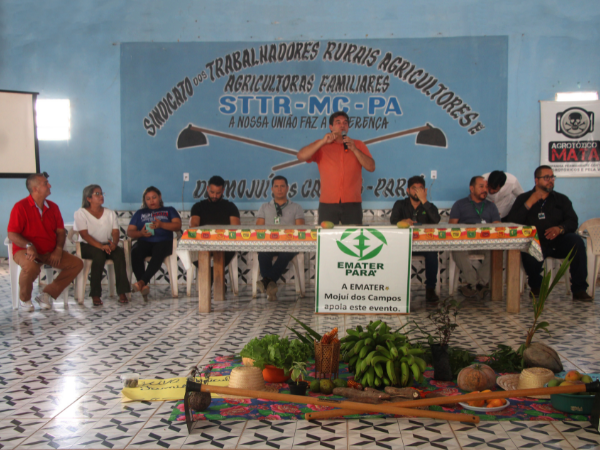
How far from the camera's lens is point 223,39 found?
6477mm

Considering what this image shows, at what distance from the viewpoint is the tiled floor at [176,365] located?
87.9 inches

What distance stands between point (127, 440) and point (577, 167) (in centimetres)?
584

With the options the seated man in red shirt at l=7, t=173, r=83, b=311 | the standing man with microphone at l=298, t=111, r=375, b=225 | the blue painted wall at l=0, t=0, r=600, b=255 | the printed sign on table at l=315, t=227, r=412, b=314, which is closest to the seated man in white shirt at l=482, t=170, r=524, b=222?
the blue painted wall at l=0, t=0, r=600, b=255

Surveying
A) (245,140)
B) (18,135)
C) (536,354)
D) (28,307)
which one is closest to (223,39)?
(245,140)

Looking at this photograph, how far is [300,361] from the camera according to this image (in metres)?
2.96

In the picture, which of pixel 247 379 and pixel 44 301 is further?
pixel 44 301

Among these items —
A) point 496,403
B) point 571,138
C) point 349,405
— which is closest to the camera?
point 349,405

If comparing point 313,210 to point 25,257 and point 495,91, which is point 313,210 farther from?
point 25,257

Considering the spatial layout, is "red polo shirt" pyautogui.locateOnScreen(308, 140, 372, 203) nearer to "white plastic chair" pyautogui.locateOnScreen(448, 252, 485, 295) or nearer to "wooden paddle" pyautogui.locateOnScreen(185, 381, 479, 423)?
"white plastic chair" pyautogui.locateOnScreen(448, 252, 485, 295)

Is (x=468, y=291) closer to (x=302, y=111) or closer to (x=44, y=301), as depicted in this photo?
(x=302, y=111)

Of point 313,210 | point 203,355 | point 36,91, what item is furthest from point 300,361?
point 36,91

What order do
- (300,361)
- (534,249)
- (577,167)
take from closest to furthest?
(300,361), (534,249), (577,167)

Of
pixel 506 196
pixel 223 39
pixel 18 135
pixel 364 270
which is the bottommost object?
pixel 364 270

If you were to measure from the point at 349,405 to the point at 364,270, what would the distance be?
2264mm
